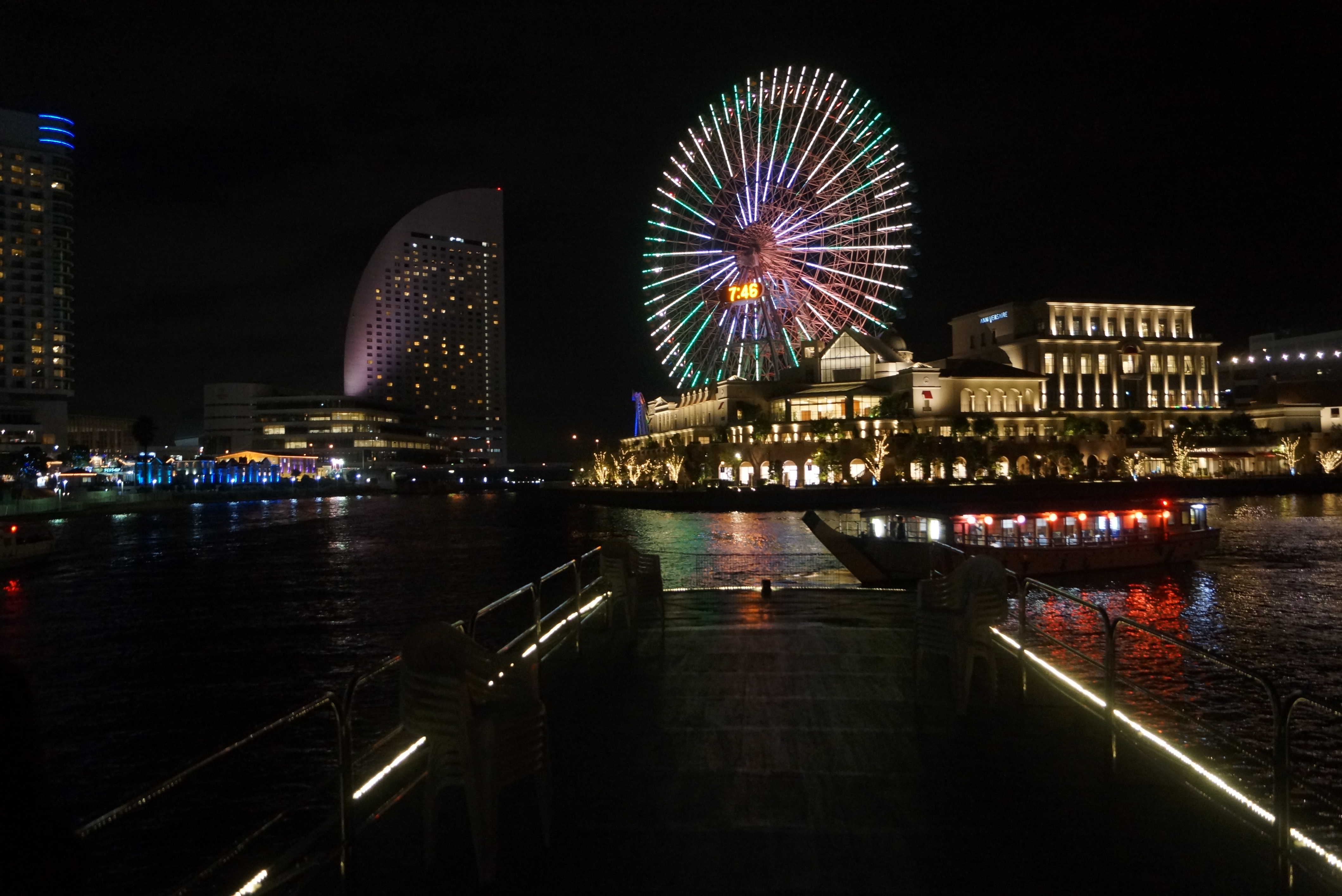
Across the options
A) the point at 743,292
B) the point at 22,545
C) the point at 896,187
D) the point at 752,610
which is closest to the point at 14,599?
the point at 22,545

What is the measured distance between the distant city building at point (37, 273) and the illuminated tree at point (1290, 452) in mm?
141398

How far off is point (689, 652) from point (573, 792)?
174 inches

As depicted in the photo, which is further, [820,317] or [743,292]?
[743,292]

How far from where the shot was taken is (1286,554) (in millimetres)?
36812

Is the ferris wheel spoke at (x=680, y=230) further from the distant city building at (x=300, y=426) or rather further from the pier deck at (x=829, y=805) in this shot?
the distant city building at (x=300, y=426)

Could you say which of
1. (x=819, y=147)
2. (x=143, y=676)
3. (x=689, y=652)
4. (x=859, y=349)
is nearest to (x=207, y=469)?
(x=859, y=349)

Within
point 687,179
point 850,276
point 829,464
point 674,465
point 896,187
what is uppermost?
point 687,179

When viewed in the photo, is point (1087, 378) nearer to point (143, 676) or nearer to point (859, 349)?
point (859, 349)

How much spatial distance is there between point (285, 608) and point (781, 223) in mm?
46948

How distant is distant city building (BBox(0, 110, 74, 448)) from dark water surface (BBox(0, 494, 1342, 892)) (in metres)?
79.7

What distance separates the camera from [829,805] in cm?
587

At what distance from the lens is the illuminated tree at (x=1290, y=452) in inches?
3647

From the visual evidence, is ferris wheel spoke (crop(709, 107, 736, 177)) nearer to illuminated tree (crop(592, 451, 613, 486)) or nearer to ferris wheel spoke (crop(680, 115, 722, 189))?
ferris wheel spoke (crop(680, 115, 722, 189))

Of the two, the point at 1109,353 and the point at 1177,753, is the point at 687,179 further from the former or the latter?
the point at 1177,753
